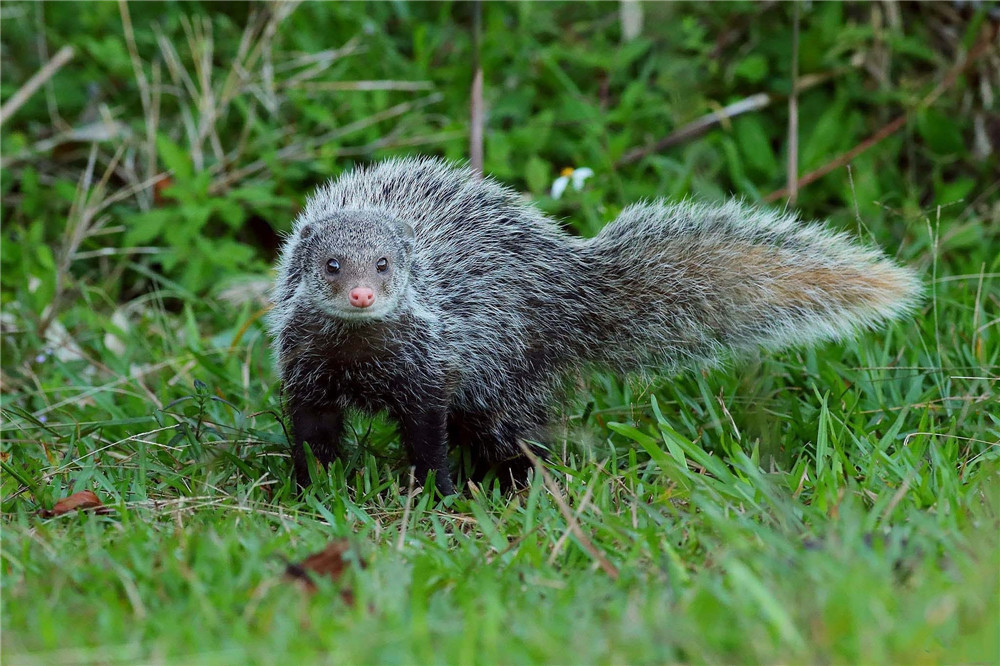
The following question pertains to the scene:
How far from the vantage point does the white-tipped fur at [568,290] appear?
413cm

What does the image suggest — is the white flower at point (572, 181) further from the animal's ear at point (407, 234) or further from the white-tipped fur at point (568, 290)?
the animal's ear at point (407, 234)

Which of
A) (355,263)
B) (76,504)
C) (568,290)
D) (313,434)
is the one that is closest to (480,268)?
(568,290)

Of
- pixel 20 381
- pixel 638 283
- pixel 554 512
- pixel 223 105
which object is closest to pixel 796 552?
pixel 554 512

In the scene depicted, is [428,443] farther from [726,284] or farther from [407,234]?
[726,284]

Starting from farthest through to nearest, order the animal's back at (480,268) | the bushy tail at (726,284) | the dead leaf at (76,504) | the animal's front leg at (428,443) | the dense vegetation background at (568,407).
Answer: the animal's back at (480,268) < the bushy tail at (726,284) < the animal's front leg at (428,443) < the dead leaf at (76,504) < the dense vegetation background at (568,407)

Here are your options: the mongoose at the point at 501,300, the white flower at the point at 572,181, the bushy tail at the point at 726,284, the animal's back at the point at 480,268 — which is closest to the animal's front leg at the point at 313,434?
the mongoose at the point at 501,300

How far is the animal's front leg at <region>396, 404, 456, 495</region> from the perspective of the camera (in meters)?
4.04

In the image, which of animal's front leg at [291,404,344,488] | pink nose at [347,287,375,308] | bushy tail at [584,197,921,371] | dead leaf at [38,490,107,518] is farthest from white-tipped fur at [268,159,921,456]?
dead leaf at [38,490,107,518]

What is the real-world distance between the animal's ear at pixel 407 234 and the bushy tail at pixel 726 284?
74cm

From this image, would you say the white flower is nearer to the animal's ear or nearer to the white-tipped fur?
the white-tipped fur

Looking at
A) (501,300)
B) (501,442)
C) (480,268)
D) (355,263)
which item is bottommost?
(501,442)

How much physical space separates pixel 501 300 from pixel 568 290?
0.27m

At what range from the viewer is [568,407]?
4.54 metres

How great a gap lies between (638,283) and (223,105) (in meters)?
3.12
